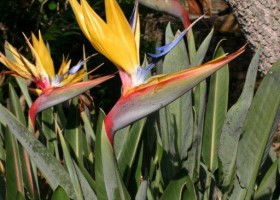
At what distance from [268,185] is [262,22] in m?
0.44

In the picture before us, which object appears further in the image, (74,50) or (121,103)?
(74,50)

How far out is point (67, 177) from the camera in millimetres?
1318

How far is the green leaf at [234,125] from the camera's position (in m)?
1.40

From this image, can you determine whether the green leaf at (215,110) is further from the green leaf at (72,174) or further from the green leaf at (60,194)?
the green leaf at (60,194)

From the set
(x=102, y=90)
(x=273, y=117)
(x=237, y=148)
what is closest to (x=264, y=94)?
(x=273, y=117)

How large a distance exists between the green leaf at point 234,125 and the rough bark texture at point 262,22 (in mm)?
297

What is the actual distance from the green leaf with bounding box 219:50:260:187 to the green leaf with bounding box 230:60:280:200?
1.3 inches

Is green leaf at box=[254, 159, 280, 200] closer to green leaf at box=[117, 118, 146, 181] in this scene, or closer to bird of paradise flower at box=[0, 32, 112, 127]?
green leaf at box=[117, 118, 146, 181]

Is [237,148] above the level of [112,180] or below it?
below

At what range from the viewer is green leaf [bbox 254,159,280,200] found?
1452 mm

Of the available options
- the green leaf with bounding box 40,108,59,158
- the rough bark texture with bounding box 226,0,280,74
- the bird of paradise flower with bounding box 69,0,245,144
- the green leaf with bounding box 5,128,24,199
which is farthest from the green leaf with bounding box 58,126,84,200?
the rough bark texture with bounding box 226,0,280,74

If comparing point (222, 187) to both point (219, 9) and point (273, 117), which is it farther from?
point (219, 9)

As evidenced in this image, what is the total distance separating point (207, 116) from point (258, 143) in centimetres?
24

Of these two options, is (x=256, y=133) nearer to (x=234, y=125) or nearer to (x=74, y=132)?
(x=234, y=125)
